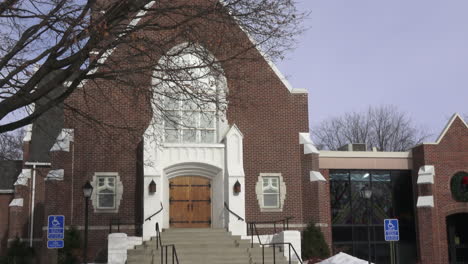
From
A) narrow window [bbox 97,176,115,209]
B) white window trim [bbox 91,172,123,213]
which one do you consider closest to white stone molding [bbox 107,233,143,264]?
white window trim [bbox 91,172,123,213]

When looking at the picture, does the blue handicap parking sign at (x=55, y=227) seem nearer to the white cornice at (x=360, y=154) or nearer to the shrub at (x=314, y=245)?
the shrub at (x=314, y=245)

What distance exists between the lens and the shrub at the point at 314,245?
22.5 meters

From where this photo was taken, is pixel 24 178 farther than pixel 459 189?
No

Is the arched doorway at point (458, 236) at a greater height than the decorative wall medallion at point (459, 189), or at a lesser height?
lesser

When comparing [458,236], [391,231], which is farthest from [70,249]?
[458,236]

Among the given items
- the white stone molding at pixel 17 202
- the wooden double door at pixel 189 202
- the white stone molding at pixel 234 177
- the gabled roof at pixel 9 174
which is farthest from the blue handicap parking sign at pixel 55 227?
the gabled roof at pixel 9 174

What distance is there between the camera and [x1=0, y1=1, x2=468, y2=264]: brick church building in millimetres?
22406

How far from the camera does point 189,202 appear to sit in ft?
76.5

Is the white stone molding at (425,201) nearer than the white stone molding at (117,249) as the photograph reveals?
No

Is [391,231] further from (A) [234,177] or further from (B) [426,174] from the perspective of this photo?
(B) [426,174]

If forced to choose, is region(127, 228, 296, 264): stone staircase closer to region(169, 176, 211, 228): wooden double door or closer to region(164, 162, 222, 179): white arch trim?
region(169, 176, 211, 228): wooden double door

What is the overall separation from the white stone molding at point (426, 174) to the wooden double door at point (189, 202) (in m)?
9.43

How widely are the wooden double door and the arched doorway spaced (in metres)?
11.5

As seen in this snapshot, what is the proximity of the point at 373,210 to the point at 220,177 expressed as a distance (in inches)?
333
